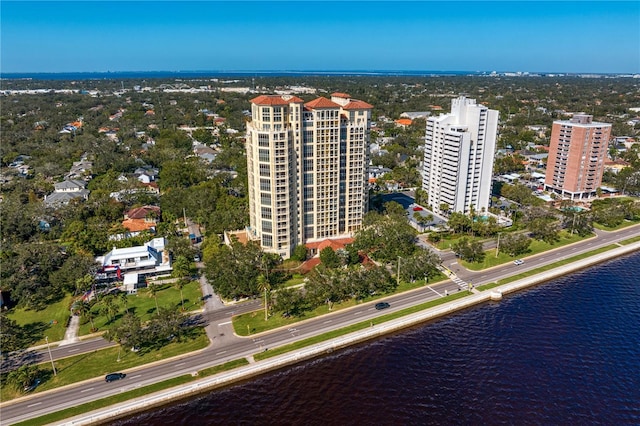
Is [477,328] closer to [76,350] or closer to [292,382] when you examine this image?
[292,382]

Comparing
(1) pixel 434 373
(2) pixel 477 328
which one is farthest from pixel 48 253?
(2) pixel 477 328

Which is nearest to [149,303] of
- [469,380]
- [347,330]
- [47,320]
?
[47,320]

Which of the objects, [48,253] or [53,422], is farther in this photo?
[48,253]

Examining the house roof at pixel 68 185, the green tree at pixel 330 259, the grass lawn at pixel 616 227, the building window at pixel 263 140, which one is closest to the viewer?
the building window at pixel 263 140

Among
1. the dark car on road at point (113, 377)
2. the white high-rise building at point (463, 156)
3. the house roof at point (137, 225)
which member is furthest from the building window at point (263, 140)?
the white high-rise building at point (463, 156)

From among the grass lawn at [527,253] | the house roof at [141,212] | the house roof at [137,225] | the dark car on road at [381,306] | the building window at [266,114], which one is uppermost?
the building window at [266,114]

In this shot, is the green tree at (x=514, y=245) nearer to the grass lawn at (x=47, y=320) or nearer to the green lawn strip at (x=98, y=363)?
the green lawn strip at (x=98, y=363)

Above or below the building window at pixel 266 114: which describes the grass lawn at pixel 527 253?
below

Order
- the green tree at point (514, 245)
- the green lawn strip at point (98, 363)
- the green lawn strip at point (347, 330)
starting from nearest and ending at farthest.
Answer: the green lawn strip at point (98, 363) → the green lawn strip at point (347, 330) → the green tree at point (514, 245)
